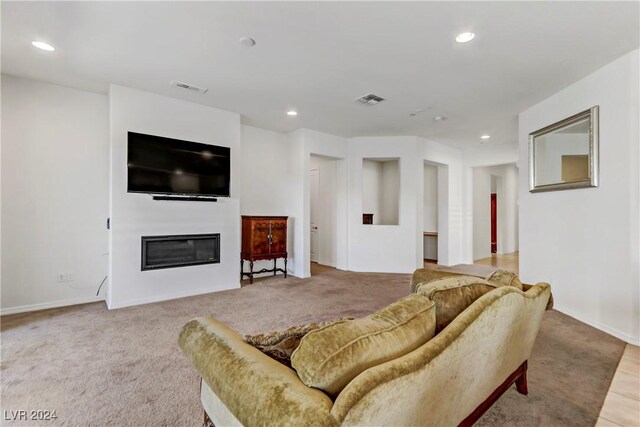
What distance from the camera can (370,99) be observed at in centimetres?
397

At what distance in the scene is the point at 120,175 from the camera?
142 inches

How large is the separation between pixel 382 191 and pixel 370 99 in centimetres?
366

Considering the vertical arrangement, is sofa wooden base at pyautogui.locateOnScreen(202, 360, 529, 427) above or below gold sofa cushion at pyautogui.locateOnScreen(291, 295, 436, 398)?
below

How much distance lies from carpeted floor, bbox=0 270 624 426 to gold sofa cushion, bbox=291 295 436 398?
45.6 inches

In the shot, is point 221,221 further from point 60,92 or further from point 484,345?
point 484,345

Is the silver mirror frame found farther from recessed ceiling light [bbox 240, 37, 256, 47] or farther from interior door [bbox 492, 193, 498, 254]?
interior door [bbox 492, 193, 498, 254]

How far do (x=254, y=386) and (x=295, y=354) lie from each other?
147 millimetres

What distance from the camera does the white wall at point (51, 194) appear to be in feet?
11.1

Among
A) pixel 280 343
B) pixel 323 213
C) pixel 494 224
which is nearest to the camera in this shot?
pixel 280 343

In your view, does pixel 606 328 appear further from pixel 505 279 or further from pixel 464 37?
pixel 464 37

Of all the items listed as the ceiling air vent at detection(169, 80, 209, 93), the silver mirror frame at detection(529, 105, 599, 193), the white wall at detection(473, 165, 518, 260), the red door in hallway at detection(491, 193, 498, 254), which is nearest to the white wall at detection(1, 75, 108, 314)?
the ceiling air vent at detection(169, 80, 209, 93)

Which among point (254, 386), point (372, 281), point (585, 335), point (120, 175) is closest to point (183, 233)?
point (120, 175)

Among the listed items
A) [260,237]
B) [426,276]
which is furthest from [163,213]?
Answer: [426,276]

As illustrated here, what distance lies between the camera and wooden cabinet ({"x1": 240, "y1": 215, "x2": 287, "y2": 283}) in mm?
4770
